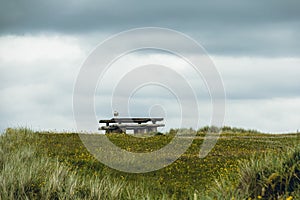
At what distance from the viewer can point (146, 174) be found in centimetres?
1778

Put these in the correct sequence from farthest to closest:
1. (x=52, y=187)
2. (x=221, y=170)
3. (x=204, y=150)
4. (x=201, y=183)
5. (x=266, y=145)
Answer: (x=266, y=145) < (x=204, y=150) < (x=221, y=170) < (x=201, y=183) < (x=52, y=187)

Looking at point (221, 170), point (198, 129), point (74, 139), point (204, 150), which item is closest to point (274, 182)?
point (221, 170)

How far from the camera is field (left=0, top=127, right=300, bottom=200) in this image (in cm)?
1190

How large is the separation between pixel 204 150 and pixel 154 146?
8.13 ft

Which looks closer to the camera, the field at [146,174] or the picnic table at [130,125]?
the field at [146,174]

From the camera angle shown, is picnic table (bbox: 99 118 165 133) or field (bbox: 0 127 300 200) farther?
picnic table (bbox: 99 118 165 133)

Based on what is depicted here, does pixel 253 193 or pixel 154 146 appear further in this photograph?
pixel 154 146

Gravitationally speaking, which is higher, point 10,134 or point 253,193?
point 10,134

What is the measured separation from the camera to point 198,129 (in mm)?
35000

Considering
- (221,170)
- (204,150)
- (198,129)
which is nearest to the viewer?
(221,170)

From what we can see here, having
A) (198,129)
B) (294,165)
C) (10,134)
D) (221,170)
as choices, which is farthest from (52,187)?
(198,129)

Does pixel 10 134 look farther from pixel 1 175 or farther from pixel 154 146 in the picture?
pixel 1 175

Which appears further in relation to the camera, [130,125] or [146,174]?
[130,125]

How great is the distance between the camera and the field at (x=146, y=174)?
11.9 metres
